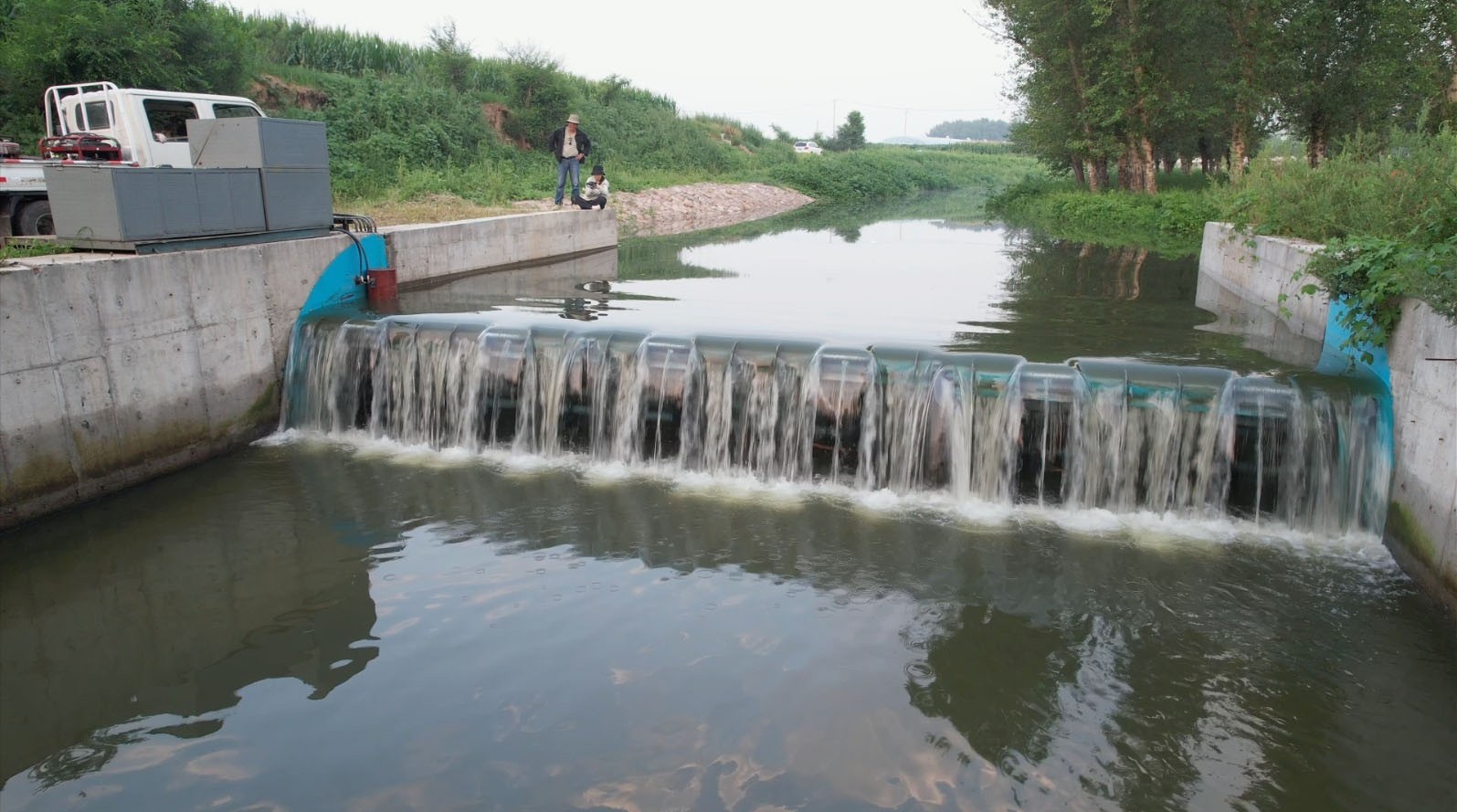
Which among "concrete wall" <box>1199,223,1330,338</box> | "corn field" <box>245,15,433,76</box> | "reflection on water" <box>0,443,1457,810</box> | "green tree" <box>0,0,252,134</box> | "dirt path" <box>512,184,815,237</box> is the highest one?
"corn field" <box>245,15,433,76</box>

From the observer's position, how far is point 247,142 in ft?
35.9

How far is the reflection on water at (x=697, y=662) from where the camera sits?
488cm

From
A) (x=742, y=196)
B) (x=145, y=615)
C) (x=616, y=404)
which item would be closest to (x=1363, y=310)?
(x=616, y=404)

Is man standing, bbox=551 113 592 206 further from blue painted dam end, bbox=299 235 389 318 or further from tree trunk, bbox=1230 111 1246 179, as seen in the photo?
tree trunk, bbox=1230 111 1246 179

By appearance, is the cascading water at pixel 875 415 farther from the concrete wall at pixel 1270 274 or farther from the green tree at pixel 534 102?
the green tree at pixel 534 102

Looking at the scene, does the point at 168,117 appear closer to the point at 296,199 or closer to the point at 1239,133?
the point at 296,199

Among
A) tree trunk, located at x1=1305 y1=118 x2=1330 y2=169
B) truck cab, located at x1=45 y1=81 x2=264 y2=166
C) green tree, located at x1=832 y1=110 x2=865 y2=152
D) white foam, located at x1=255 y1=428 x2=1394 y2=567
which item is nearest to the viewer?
white foam, located at x1=255 y1=428 x2=1394 y2=567

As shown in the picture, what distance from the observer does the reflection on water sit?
4879 mm

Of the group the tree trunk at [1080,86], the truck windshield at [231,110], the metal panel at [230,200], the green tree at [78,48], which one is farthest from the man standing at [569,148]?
the tree trunk at [1080,86]

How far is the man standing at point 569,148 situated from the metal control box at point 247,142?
9.30 metres

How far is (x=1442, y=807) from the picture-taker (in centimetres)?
478

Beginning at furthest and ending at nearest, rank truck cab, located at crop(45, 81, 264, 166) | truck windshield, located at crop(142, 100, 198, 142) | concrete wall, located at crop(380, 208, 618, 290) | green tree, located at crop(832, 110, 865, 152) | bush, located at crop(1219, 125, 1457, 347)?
green tree, located at crop(832, 110, 865, 152) → concrete wall, located at crop(380, 208, 618, 290) → truck windshield, located at crop(142, 100, 198, 142) → truck cab, located at crop(45, 81, 264, 166) → bush, located at crop(1219, 125, 1457, 347)

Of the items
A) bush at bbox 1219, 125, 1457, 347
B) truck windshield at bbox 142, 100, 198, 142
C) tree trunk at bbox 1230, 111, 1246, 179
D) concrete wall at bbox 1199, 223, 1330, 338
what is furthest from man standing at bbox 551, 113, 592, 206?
tree trunk at bbox 1230, 111, 1246, 179

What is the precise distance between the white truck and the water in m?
7.60
